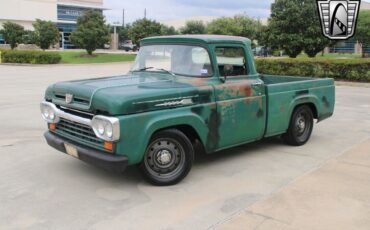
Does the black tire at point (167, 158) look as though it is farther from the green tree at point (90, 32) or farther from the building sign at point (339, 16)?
the green tree at point (90, 32)

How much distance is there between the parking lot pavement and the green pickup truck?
36cm

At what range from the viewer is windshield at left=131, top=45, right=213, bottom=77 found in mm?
5926

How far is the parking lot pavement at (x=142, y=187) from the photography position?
14.5 ft

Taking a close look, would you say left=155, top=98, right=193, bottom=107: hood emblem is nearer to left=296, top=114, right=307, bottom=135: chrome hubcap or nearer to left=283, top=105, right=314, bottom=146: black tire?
left=283, top=105, right=314, bottom=146: black tire

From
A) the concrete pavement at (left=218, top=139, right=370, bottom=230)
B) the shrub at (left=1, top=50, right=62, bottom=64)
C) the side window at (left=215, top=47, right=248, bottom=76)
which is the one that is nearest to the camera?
the concrete pavement at (left=218, top=139, right=370, bottom=230)

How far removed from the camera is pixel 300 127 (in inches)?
296

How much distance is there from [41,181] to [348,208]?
12.1 feet

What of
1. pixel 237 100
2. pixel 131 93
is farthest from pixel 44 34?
pixel 131 93

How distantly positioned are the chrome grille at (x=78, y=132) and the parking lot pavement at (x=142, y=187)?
0.55 metres

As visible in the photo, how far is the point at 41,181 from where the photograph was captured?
18.3 feet

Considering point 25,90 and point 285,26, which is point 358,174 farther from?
point 285,26

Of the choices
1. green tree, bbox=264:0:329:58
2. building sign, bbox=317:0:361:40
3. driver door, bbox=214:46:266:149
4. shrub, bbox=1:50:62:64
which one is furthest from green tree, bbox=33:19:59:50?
driver door, bbox=214:46:266:149

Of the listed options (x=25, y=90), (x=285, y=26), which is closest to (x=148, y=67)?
(x=25, y=90)

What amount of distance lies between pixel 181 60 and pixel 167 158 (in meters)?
1.47
